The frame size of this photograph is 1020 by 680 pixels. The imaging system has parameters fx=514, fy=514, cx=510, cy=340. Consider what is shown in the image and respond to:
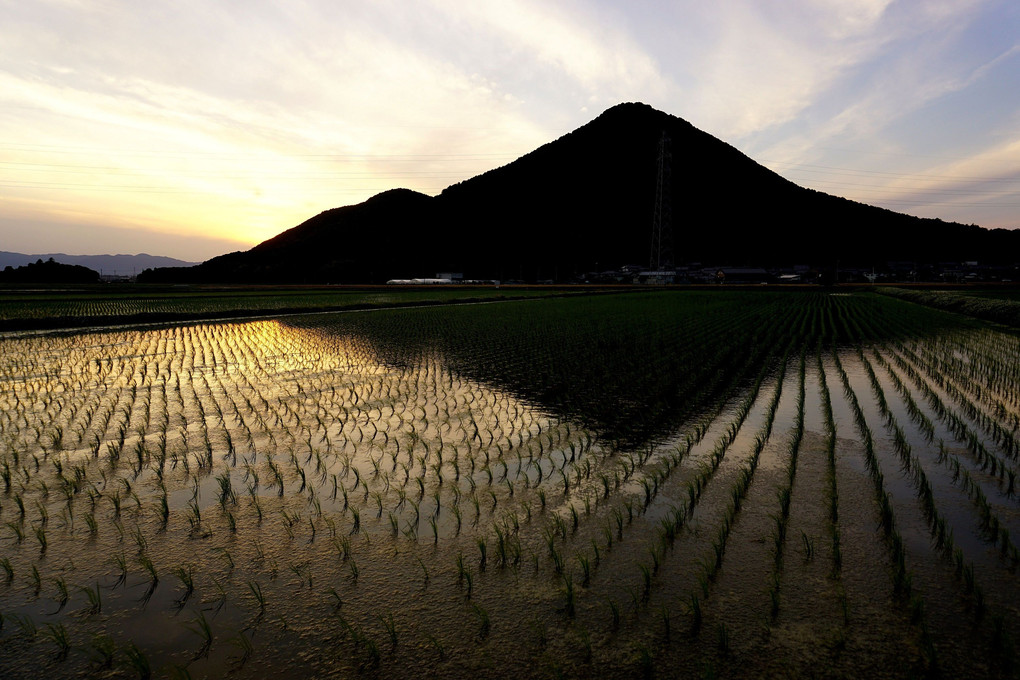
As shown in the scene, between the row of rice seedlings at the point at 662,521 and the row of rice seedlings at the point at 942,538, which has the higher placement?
the row of rice seedlings at the point at 662,521

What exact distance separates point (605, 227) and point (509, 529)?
161m

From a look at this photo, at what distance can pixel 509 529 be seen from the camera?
489 cm

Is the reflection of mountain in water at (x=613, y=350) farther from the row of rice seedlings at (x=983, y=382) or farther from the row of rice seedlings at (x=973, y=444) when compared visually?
the row of rice seedlings at (x=983, y=382)

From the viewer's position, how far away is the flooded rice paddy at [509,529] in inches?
131

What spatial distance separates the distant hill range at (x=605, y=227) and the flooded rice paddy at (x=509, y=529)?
123m

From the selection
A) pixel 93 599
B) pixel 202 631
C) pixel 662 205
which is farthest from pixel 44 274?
pixel 202 631

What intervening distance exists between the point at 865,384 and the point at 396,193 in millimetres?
200625

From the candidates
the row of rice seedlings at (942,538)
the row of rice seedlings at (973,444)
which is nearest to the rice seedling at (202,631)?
the row of rice seedlings at (942,538)

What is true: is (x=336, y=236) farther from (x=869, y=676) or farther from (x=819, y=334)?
(x=869, y=676)

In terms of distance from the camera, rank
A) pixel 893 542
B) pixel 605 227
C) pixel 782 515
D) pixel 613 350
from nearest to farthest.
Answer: pixel 893 542, pixel 782 515, pixel 613 350, pixel 605 227

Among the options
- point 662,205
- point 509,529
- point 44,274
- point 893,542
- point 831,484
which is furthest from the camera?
point 44,274

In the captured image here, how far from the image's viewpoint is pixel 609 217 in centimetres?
16125

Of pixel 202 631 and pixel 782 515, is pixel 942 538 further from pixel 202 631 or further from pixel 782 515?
pixel 202 631

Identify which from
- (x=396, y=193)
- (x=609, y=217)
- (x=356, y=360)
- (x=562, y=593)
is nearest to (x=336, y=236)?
(x=396, y=193)
